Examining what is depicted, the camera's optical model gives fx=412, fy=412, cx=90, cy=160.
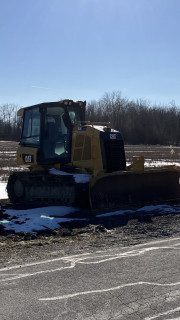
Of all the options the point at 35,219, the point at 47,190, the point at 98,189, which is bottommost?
the point at 35,219

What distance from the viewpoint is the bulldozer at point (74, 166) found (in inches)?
448

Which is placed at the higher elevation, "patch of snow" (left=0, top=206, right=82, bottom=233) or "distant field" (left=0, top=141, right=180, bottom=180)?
"distant field" (left=0, top=141, right=180, bottom=180)

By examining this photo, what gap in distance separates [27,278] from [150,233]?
357 cm

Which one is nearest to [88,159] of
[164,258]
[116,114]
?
[164,258]

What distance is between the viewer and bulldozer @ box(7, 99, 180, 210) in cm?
1138

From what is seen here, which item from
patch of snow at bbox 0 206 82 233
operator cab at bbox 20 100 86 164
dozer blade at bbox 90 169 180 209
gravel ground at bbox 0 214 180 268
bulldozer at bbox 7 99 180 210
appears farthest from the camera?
operator cab at bbox 20 100 86 164

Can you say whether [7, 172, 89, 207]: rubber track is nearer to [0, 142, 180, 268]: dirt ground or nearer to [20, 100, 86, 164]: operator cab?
[20, 100, 86, 164]: operator cab

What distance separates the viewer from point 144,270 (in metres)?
6.01

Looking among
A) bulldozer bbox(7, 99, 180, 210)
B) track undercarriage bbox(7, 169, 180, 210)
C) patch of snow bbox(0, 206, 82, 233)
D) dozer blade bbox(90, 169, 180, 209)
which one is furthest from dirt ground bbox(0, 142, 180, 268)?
bulldozer bbox(7, 99, 180, 210)

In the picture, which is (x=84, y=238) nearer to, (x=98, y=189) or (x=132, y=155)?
(x=98, y=189)

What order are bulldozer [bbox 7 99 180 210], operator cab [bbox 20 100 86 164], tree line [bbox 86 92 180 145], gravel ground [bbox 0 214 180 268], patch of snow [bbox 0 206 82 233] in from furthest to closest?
tree line [bbox 86 92 180 145] → operator cab [bbox 20 100 86 164] → bulldozer [bbox 7 99 180 210] → patch of snow [bbox 0 206 82 233] → gravel ground [bbox 0 214 180 268]

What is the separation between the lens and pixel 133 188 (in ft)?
38.4

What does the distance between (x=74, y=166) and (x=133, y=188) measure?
6.03 feet

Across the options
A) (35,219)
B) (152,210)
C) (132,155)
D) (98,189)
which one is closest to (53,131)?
(98,189)
